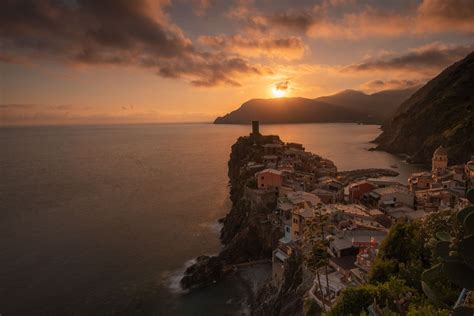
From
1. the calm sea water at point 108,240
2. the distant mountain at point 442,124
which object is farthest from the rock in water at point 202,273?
the distant mountain at point 442,124

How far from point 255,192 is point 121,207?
90.8ft

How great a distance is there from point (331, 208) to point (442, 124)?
7983cm

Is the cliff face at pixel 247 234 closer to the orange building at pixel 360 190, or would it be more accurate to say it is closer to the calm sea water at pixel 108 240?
the calm sea water at pixel 108 240

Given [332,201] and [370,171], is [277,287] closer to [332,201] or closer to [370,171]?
[332,201]

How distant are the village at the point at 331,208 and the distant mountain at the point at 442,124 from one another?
20.3 metres

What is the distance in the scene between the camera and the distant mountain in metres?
72.6

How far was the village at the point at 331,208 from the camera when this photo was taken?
1650 cm

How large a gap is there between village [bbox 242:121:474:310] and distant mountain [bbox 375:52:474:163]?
2025cm

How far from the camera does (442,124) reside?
88062mm

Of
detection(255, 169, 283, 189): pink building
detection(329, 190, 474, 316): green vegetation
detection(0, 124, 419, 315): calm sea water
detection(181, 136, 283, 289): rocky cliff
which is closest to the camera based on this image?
detection(329, 190, 474, 316): green vegetation

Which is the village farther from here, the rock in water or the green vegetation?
the rock in water

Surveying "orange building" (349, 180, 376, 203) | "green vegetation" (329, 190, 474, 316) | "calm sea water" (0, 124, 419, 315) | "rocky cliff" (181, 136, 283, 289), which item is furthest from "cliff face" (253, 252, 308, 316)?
"orange building" (349, 180, 376, 203)

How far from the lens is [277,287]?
80.9ft

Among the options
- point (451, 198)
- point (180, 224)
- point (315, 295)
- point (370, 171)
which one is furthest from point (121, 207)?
point (370, 171)
